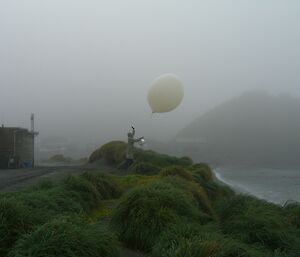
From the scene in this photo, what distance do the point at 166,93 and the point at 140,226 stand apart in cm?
884

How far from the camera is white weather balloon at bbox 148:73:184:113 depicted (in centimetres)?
1614

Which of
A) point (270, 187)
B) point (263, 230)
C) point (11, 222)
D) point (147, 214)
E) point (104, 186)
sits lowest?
point (270, 187)

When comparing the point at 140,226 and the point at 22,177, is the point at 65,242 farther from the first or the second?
the point at 22,177

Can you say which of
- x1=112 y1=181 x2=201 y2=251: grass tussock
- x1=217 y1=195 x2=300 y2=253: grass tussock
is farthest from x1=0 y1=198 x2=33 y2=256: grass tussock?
x1=217 y1=195 x2=300 y2=253: grass tussock

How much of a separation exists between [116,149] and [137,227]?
29.0m

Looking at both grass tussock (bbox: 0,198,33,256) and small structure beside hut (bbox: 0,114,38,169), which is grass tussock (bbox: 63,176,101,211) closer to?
grass tussock (bbox: 0,198,33,256)

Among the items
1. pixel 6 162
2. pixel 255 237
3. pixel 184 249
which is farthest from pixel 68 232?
pixel 6 162

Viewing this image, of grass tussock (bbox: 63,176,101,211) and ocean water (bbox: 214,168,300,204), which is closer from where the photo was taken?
grass tussock (bbox: 63,176,101,211)

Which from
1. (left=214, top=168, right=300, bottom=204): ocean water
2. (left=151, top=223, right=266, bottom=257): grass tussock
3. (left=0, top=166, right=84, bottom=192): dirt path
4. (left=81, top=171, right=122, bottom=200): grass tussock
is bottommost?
(left=214, top=168, right=300, bottom=204): ocean water

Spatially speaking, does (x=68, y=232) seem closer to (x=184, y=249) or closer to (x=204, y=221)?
(x=184, y=249)

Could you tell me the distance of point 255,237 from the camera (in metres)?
7.98

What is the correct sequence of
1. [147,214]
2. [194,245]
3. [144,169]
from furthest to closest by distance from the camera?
[144,169], [147,214], [194,245]

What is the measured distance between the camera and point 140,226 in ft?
26.5

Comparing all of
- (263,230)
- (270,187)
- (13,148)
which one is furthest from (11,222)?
(270,187)
